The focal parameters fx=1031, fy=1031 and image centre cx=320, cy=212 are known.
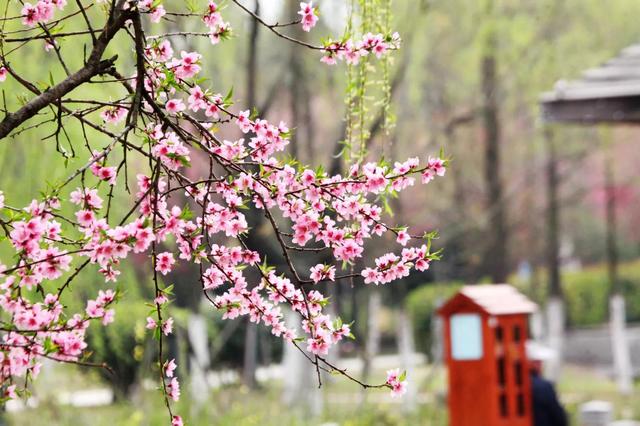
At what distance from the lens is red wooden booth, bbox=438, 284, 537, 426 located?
7070 mm

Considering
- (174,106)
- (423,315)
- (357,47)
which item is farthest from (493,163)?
(174,106)

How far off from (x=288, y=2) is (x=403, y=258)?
8154 millimetres

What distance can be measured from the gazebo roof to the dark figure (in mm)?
1997

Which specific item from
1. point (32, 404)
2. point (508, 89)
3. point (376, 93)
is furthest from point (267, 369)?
point (508, 89)

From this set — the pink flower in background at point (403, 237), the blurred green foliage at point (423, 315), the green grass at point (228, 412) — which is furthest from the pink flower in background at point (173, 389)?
the blurred green foliage at point (423, 315)

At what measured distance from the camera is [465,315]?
7.25 metres

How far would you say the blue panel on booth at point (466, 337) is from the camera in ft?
23.5

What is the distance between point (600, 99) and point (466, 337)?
1.98 m

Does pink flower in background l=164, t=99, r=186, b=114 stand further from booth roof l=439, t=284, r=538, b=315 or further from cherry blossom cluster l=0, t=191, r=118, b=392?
booth roof l=439, t=284, r=538, b=315

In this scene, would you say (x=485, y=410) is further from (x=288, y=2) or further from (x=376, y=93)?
(x=288, y=2)

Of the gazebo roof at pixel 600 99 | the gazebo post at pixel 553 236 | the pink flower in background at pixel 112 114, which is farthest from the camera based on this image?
the gazebo post at pixel 553 236

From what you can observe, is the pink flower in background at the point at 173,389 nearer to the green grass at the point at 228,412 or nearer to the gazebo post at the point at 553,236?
the green grass at the point at 228,412

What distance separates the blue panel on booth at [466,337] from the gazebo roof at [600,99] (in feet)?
5.12

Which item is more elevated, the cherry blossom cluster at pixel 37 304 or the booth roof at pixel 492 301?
the booth roof at pixel 492 301
